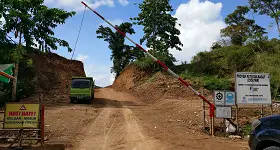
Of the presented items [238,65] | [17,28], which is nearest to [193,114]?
[17,28]

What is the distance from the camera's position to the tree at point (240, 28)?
3897cm

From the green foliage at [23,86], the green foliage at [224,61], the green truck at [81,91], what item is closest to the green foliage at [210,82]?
the green foliage at [224,61]

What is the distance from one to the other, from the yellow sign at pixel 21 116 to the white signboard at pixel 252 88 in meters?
8.35

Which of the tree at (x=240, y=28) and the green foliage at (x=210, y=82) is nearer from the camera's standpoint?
the green foliage at (x=210, y=82)

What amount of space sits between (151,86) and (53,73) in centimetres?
1622

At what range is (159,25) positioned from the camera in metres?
41.5

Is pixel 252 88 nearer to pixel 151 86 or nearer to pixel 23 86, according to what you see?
pixel 151 86

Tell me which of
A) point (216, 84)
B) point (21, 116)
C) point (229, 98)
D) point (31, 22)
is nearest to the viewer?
point (21, 116)

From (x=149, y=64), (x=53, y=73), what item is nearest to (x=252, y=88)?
(x=149, y=64)

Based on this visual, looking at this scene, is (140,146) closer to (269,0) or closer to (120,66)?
(269,0)

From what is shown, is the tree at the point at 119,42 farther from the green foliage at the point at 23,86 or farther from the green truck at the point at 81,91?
the green truck at the point at 81,91

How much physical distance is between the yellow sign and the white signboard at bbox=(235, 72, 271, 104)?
8.35 metres

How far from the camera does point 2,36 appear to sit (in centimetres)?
2450

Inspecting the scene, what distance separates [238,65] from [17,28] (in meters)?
25.3
